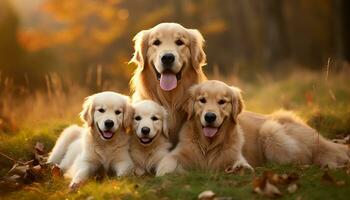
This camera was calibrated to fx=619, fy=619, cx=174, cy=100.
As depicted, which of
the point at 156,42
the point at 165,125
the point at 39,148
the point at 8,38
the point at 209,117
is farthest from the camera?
the point at 8,38

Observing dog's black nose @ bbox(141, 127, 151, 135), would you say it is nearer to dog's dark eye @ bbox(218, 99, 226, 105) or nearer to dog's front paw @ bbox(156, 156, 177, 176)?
dog's front paw @ bbox(156, 156, 177, 176)

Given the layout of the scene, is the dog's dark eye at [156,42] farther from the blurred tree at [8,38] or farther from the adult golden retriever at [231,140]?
the blurred tree at [8,38]

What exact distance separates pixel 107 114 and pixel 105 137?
23 cm

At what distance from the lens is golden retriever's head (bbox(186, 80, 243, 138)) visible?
6059 mm

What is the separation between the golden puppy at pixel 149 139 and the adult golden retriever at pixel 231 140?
0.17m

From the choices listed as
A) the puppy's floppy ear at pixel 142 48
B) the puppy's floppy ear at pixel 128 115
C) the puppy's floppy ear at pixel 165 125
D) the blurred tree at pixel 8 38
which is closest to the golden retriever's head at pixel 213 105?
the puppy's floppy ear at pixel 165 125

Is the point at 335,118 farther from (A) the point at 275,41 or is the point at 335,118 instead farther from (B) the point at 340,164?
(A) the point at 275,41

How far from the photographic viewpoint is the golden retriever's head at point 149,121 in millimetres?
6133

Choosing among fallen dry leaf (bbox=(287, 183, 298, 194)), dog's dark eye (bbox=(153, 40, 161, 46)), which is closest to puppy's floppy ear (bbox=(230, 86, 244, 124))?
dog's dark eye (bbox=(153, 40, 161, 46))

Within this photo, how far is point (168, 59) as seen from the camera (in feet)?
20.9

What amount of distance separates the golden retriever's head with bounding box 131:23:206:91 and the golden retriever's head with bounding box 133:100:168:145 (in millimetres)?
333

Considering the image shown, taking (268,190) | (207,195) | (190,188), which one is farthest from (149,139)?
(268,190)

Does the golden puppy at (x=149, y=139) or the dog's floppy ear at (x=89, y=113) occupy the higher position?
the dog's floppy ear at (x=89, y=113)

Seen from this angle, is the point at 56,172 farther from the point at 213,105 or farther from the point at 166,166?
the point at 213,105
